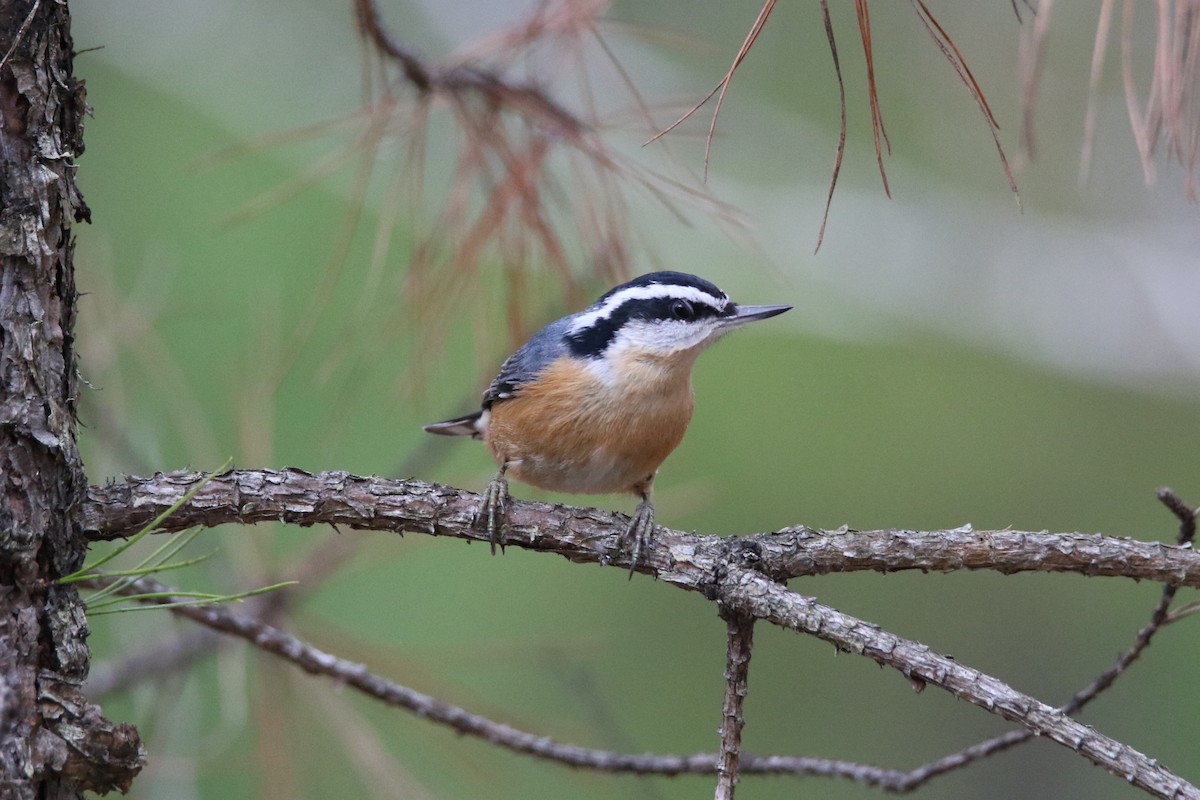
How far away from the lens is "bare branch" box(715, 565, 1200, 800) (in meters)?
1.15

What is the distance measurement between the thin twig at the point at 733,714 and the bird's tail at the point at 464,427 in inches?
61.1

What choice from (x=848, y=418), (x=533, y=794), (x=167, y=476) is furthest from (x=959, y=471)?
(x=167, y=476)

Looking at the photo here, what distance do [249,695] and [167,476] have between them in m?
1.17

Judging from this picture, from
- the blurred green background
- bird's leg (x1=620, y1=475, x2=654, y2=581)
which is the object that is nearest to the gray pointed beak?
bird's leg (x1=620, y1=475, x2=654, y2=581)

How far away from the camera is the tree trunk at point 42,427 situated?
133 centimetres

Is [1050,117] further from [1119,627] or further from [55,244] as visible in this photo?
[55,244]

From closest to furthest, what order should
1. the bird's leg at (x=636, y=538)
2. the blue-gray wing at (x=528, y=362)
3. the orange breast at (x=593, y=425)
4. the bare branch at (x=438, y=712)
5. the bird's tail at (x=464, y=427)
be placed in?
the bird's leg at (x=636, y=538) → the bare branch at (x=438, y=712) → the orange breast at (x=593, y=425) → the blue-gray wing at (x=528, y=362) → the bird's tail at (x=464, y=427)

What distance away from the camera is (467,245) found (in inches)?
95.9

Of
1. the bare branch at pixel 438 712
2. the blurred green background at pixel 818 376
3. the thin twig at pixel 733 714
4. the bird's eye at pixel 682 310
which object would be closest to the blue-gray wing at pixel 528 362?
the bird's eye at pixel 682 310

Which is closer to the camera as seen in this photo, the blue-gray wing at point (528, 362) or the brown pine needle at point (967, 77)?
the brown pine needle at point (967, 77)

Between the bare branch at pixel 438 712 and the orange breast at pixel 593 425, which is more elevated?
the orange breast at pixel 593 425

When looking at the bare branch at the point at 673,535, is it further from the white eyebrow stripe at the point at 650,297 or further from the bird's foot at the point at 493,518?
the white eyebrow stripe at the point at 650,297

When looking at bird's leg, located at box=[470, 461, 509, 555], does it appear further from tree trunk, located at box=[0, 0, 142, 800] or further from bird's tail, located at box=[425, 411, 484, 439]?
bird's tail, located at box=[425, 411, 484, 439]

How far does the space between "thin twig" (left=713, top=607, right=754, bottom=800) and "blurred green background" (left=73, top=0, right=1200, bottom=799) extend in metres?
2.89
